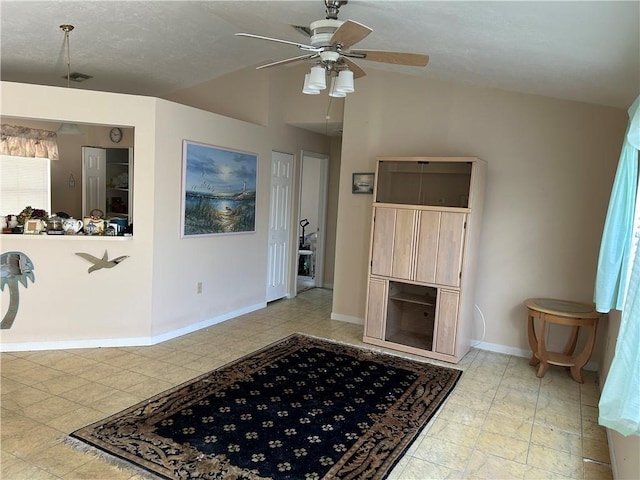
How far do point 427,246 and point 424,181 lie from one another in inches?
26.6

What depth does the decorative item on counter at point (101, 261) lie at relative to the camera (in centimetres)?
428

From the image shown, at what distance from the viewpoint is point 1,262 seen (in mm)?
4043

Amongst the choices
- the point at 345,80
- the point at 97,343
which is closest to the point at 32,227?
the point at 97,343

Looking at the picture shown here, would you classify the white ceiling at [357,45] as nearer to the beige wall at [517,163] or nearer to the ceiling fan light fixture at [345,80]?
the beige wall at [517,163]

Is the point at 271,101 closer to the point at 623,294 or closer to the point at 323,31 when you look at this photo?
the point at 323,31

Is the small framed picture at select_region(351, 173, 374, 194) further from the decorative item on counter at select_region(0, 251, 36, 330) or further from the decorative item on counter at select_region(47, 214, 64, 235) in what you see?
the decorative item on counter at select_region(0, 251, 36, 330)

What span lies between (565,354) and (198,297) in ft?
12.9

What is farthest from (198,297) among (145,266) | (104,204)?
(104,204)

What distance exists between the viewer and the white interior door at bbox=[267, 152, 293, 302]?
6.31 metres

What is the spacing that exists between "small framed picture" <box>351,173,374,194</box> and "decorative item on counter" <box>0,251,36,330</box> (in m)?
3.54

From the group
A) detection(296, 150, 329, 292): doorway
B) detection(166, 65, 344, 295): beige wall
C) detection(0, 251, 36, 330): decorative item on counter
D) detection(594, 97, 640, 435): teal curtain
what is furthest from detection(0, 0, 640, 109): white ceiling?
detection(296, 150, 329, 292): doorway

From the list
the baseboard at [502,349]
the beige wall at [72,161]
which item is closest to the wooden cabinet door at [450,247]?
the baseboard at [502,349]

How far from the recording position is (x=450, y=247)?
441cm

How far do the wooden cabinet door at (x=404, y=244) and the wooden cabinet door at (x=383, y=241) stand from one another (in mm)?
55
